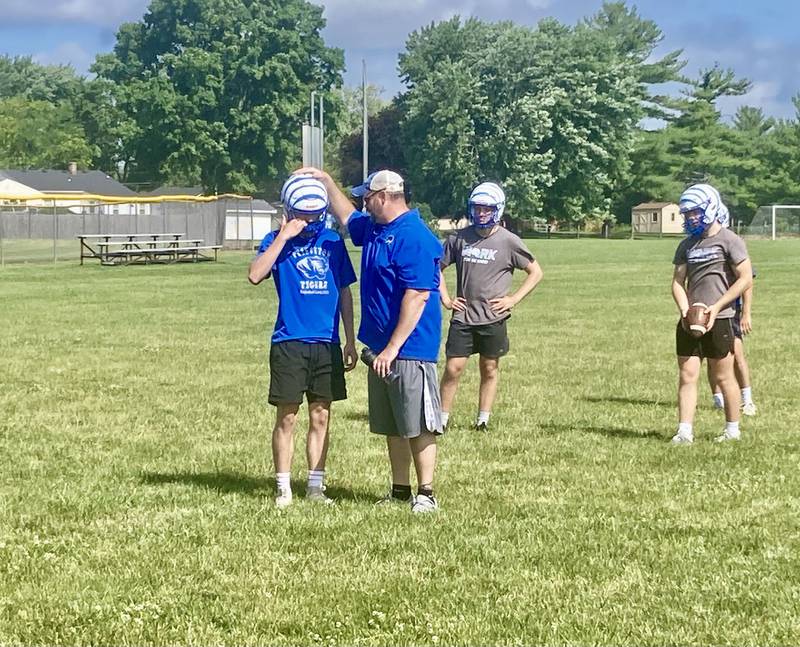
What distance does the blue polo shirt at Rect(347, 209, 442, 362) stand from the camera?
6426 millimetres

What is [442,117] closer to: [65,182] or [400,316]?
[65,182]

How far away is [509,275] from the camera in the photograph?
9.81 m

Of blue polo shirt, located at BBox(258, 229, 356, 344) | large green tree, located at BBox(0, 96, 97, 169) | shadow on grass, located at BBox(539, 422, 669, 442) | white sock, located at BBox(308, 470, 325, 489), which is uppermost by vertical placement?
large green tree, located at BBox(0, 96, 97, 169)

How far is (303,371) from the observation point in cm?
673

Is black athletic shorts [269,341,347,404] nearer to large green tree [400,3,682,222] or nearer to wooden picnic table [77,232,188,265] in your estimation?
wooden picnic table [77,232,188,265]

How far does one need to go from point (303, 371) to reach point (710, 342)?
376 cm

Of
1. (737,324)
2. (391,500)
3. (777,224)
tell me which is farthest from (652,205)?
(391,500)

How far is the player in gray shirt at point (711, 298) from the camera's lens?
9.00 m

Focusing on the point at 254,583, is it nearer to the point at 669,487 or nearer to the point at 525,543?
the point at 525,543

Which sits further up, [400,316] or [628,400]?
[400,316]

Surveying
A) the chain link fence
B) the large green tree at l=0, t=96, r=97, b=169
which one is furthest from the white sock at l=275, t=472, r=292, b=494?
the large green tree at l=0, t=96, r=97, b=169

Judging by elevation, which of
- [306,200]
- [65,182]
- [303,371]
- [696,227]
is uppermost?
[65,182]

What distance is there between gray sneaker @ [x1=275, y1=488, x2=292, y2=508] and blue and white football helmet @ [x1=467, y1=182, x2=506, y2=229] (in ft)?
11.0

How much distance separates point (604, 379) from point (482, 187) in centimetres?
397
